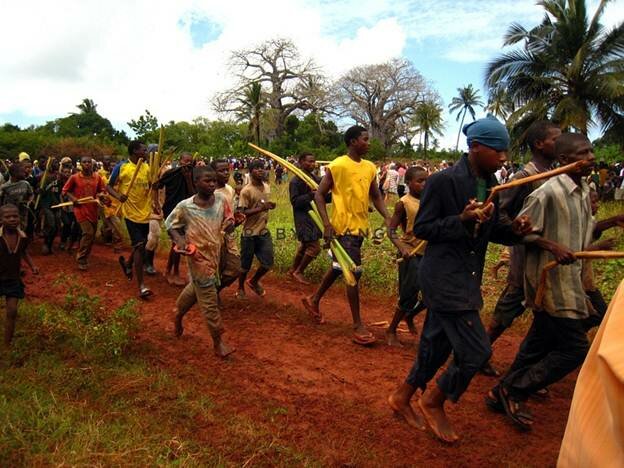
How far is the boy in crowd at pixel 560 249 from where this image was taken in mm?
3330

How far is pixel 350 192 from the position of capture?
5.11 m

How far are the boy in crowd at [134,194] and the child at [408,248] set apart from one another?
3468 millimetres

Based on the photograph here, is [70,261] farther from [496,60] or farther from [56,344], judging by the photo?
[496,60]

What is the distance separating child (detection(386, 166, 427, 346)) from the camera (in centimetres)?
493

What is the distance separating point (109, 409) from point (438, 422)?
2248mm

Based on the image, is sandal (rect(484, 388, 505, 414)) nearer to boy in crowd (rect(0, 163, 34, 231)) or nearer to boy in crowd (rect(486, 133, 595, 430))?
boy in crowd (rect(486, 133, 595, 430))

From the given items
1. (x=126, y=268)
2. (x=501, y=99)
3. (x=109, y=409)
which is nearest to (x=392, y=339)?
(x=109, y=409)

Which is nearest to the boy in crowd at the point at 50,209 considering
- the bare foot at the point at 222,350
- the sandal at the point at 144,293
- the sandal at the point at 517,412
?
the sandal at the point at 144,293

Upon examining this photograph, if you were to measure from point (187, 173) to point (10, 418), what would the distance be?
4.15m

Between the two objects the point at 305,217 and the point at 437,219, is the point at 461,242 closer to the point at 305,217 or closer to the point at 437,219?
the point at 437,219

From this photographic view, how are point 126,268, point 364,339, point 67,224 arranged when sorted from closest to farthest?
point 364,339 < point 126,268 < point 67,224

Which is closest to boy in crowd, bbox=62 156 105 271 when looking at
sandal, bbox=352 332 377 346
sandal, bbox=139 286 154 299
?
sandal, bbox=139 286 154 299

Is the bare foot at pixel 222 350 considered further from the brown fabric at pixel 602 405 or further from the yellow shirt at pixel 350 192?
the brown fabric at pixel 602 405

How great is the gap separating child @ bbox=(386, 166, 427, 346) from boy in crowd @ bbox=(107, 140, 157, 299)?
3468 mm
